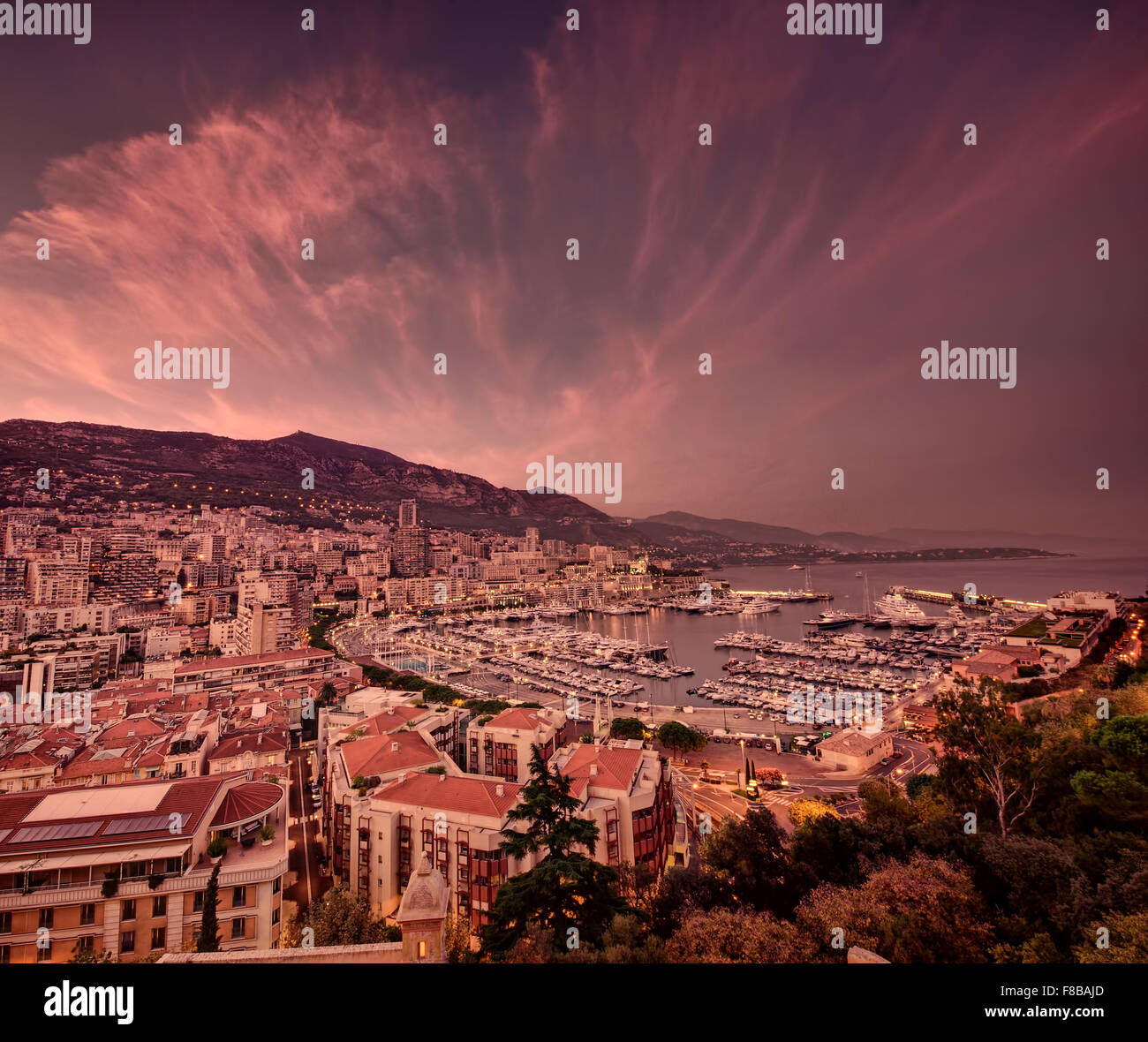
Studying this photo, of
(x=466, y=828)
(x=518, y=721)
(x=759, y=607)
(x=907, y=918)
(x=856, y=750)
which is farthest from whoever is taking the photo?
(x=759, y=607)

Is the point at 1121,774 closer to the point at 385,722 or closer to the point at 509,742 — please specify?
the point at 509,742

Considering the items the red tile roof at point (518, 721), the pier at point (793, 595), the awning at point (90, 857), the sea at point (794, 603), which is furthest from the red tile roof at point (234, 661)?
the pier at point (793, 595)

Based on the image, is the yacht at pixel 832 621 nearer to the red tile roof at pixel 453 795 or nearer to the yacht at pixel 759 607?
the yacht at pixel 759 607

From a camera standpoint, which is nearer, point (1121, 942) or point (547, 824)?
point (1121, 942)

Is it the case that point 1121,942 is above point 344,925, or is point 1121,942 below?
above

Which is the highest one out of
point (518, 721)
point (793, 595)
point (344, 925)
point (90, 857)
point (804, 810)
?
point (90, 857)

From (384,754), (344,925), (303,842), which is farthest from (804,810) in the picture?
(303,842)
